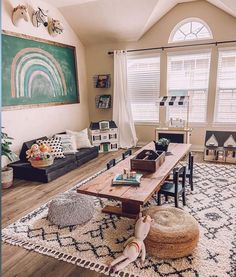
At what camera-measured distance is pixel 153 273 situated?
70.7 inches

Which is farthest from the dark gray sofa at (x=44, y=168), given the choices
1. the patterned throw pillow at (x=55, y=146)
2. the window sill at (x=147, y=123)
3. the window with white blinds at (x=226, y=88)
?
the window with white blinds at (x=226, y=88)

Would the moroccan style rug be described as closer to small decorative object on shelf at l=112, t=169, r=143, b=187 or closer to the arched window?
small decorative object on shelf at l=112, t=169, r=143, b=187

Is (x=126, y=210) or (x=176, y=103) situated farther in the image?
(x=176, y=103)

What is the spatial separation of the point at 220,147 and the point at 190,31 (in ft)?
8.29

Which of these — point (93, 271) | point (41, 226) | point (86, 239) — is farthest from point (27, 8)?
point (93, 271)

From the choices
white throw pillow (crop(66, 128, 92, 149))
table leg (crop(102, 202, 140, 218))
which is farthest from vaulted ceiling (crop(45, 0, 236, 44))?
table leg (crop(102, 202, 140, 218))

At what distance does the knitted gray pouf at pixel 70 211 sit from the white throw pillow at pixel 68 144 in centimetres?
186

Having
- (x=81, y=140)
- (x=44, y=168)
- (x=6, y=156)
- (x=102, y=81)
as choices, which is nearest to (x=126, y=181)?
(x=44, y=168)

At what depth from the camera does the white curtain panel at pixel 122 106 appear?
5426 mm

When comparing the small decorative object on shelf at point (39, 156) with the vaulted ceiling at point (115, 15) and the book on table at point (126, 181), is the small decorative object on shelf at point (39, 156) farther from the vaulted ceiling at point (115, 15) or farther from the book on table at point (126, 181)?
the vaulted ceiling at point (115, 15)

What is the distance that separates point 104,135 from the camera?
5277 mm

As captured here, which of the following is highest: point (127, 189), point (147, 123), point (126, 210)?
point (147, 123)

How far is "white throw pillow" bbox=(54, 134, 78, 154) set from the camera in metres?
4.38

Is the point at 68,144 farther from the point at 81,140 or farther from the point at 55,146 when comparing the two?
the point at 81,140
